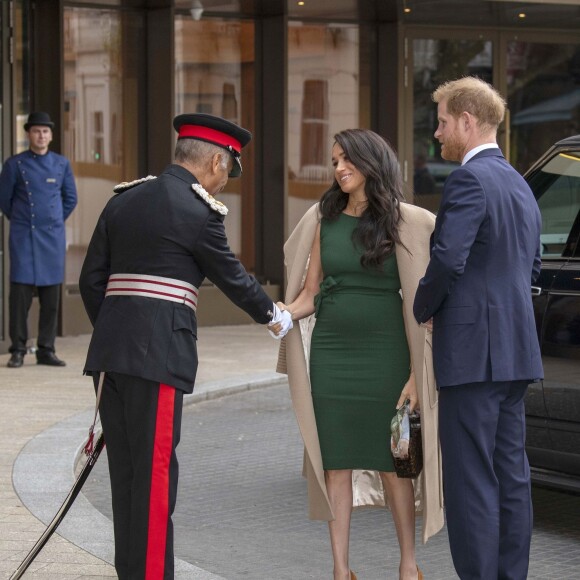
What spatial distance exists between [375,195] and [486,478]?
3.86 ft

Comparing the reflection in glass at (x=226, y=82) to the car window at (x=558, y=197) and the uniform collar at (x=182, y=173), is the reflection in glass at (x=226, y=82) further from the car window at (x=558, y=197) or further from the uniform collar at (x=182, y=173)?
the uniform collar at (x=182, y=173)

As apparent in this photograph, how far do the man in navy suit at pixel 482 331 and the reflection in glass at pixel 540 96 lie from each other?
11.9m

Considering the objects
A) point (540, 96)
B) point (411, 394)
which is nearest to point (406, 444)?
point (411, 394)

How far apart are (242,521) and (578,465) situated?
1713 mm

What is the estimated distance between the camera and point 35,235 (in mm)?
11484

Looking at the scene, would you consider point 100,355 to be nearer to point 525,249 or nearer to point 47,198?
point 525,249

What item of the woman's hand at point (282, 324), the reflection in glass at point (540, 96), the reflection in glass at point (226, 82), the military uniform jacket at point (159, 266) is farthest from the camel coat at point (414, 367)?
the reflection in glass at point (540, 96)

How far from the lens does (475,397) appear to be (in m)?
4.71

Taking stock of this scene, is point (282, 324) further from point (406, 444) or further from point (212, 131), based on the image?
point (212, 131)

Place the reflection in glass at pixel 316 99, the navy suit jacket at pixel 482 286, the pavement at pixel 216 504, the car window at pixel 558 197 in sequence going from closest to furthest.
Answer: the navy suit jacket at pixel 482 286
the pavement at pixel 216 504
the car window at pixel 558 197
the reflection in glass at pixel 316 99

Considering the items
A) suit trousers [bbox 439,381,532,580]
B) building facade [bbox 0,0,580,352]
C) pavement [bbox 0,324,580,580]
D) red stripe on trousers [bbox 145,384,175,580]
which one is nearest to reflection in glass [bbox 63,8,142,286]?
building facade [bbox 0,0,580,352]

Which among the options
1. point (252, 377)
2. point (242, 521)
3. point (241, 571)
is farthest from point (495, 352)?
point (252, 377)

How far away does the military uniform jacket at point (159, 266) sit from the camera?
464 cm

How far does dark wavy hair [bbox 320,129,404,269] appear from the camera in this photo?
519cm
